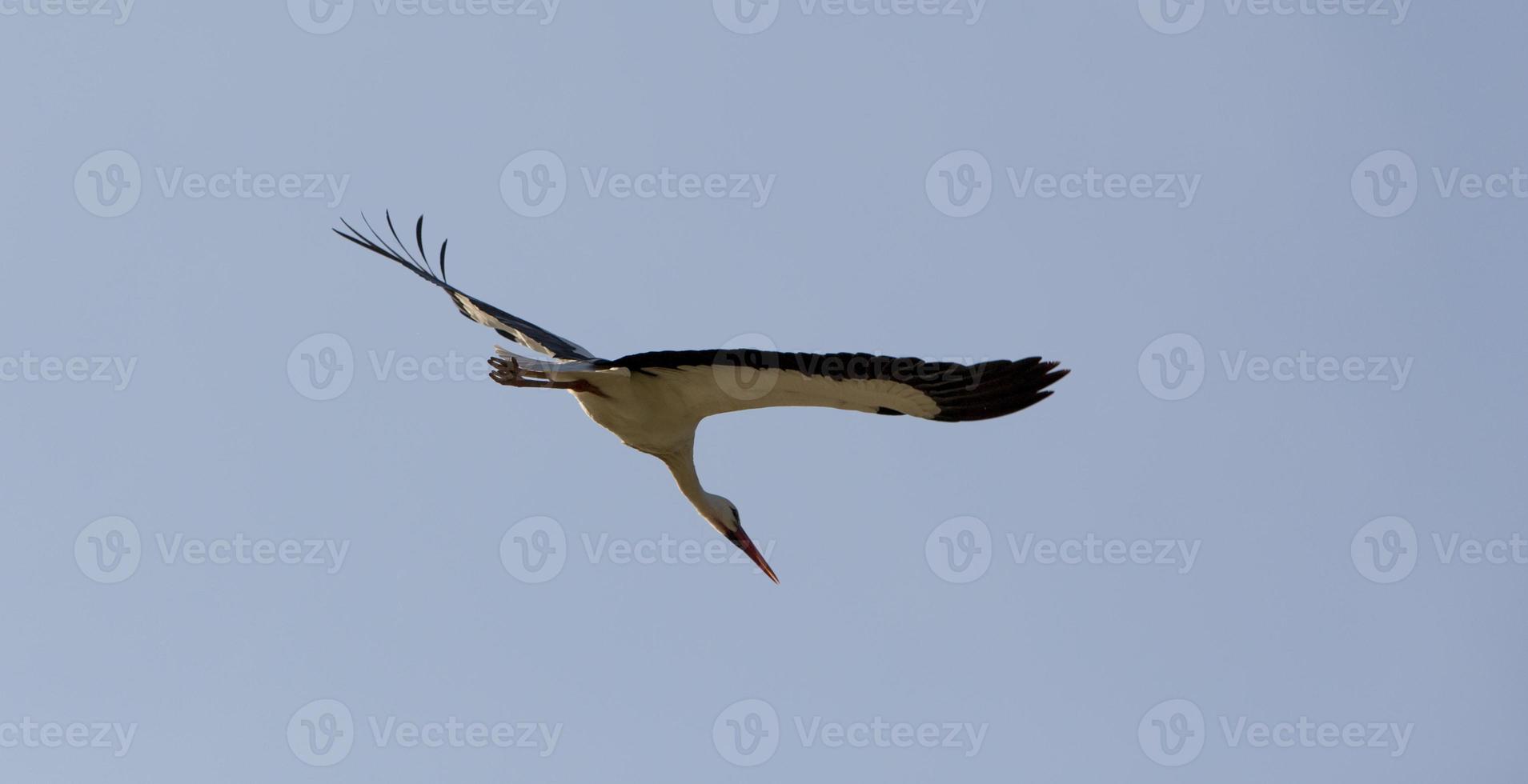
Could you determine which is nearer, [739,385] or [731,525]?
[739,385]

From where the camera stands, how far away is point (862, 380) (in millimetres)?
10273

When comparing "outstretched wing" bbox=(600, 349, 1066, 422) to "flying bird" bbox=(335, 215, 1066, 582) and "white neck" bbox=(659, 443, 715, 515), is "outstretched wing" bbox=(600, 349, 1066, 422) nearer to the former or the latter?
"flying bird" bbox=(335, 215, 1066, 582)

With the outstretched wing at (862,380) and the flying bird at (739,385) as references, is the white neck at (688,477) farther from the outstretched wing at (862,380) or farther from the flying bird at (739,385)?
the outstretched wing at (862,380)

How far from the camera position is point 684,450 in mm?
12398

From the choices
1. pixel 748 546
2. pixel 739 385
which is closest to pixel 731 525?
pixel 748 546

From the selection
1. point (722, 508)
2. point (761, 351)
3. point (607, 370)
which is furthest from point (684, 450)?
point (761, 351)

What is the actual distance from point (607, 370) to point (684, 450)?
1476 mm

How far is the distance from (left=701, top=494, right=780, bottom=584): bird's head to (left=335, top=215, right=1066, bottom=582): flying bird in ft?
1.17

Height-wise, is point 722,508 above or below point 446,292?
below

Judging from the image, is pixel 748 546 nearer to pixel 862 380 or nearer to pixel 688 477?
pixel 688 477

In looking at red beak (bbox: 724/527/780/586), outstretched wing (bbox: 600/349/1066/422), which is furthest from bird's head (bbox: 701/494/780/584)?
outstretched wing (bbox: 600/349/1066/422)

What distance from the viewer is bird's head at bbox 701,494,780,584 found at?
12812 millimetres

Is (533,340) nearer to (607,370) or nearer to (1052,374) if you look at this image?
(607,370)

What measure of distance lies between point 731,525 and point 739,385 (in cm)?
233
